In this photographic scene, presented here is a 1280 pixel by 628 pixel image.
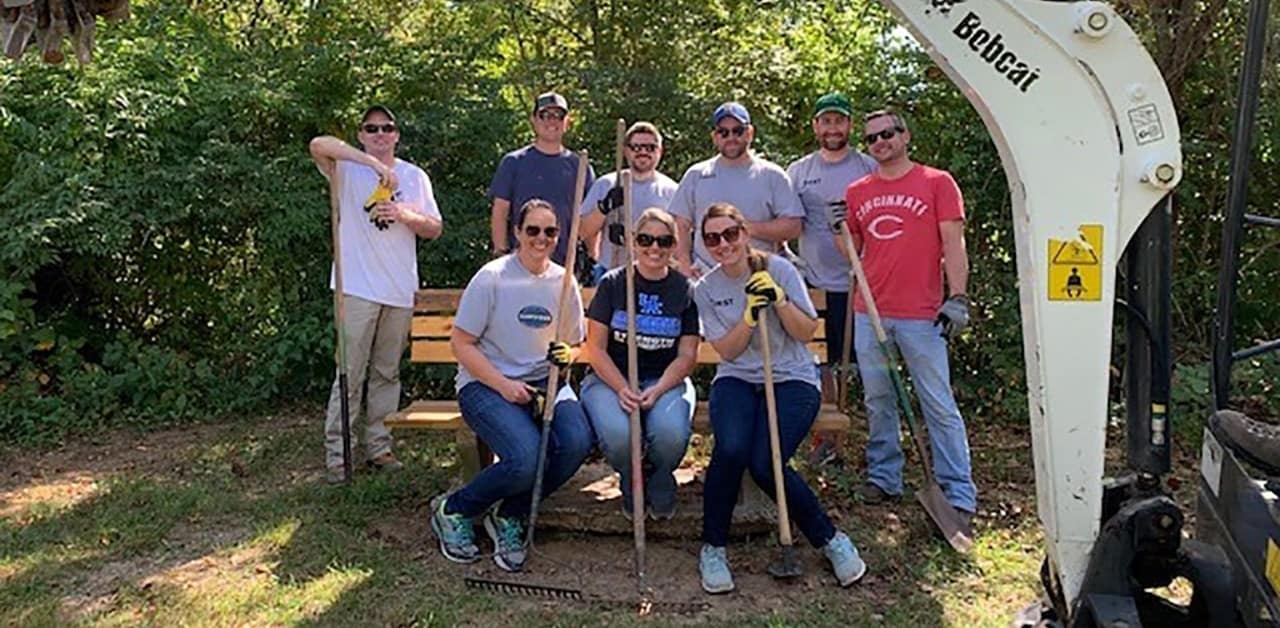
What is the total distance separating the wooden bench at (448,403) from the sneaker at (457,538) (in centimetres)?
41

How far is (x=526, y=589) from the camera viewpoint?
3910 mm

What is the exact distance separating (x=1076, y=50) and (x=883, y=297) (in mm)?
2031

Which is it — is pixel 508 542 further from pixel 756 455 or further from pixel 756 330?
pixel 756 330

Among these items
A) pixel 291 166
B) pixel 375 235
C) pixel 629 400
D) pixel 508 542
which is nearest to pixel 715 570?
pixel 629 400

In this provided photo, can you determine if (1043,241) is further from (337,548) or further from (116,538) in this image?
(116,538)

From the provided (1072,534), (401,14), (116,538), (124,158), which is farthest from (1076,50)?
(401,14)

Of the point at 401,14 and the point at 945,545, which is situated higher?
the point at 401,14

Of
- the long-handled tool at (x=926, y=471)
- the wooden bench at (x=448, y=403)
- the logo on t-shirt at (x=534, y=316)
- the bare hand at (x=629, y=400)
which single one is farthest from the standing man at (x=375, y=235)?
the long-handled tool at (x=926, y=471)

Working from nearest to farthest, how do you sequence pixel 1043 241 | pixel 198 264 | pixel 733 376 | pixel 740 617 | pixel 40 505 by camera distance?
pixel 1043 241, pixel 740 617, pixel 733 376, pixel 40 505, pixel 198 264

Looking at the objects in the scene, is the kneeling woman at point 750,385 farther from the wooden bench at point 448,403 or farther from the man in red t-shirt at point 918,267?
the man in red t-shirt at point 918,267

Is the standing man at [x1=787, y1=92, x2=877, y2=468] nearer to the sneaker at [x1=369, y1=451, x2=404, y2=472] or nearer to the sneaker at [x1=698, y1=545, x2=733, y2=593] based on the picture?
the sneaker at [x1=698, y1=545, x2=733, y2=593]

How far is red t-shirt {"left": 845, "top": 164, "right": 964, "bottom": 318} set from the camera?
174 inches

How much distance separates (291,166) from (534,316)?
9.99ft

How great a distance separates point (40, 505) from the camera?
4.93 m
